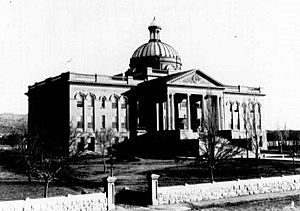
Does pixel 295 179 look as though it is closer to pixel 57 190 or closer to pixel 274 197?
pixel 274 197

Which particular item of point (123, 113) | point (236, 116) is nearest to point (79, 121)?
point (123, 113)

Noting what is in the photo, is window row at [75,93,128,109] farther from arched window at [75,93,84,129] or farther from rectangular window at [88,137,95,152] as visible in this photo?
rectangular window at [88,137,95,152]

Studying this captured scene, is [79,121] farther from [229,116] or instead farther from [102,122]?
[229,116]

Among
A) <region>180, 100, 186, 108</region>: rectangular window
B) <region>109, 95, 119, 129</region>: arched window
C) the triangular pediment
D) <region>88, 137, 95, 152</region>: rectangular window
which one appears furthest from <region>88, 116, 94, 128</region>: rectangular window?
<region>180, 100, 186, 108</region>: rectangular window

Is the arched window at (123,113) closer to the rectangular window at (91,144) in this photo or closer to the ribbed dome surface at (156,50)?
the rectangular window at (91,144)

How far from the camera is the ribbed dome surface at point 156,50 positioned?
76.1 metres

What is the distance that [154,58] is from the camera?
75.3 metres

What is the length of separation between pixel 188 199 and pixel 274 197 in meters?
6.79

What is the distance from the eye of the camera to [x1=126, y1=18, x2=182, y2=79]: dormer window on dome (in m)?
75.1

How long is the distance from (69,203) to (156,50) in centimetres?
5594

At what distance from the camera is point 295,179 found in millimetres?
33562

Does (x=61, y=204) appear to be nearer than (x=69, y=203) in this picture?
Yes

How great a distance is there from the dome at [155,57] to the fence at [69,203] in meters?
51.1

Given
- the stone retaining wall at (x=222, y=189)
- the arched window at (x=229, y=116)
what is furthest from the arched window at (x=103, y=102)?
the stone retaining wall at (x=222, y=189)
